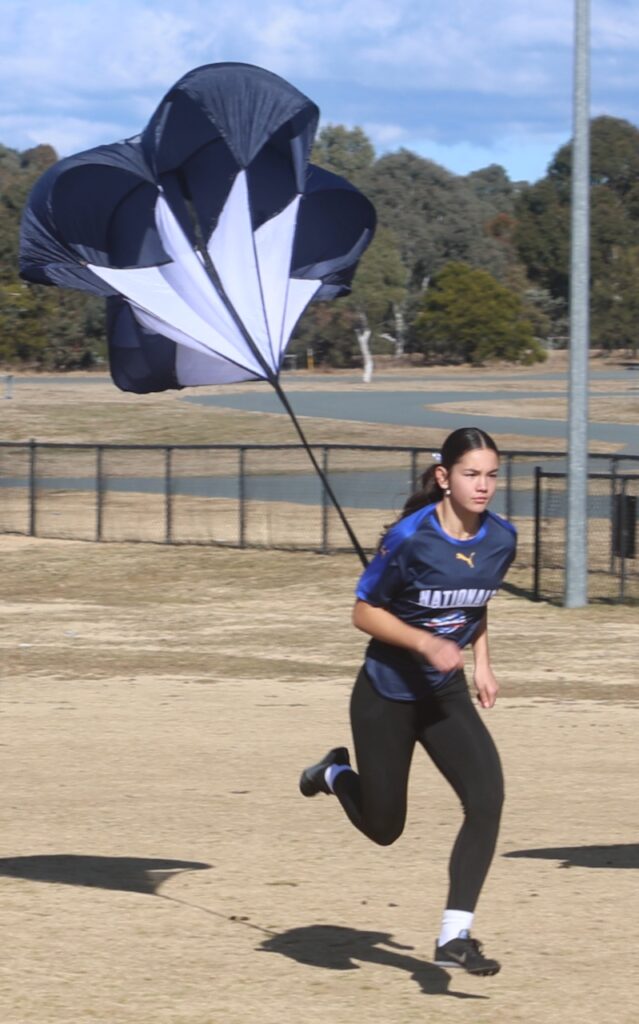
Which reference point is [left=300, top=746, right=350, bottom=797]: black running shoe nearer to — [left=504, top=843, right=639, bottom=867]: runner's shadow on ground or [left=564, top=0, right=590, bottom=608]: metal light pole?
[left=504, top=843, right=639, bottom=867]: runner's shadow on ground

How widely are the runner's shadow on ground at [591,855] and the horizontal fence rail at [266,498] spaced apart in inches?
420

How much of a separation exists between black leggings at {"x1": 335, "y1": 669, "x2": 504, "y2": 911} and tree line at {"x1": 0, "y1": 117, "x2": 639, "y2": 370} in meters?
59.3

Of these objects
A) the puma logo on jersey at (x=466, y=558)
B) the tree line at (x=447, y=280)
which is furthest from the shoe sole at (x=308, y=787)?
the tree line at (x=447, y=280)

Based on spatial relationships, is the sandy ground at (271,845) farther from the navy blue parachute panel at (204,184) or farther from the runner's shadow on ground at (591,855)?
the navy blue parachute panel at (204,184)

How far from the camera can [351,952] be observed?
653 centimetres

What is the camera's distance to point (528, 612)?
61.1ft

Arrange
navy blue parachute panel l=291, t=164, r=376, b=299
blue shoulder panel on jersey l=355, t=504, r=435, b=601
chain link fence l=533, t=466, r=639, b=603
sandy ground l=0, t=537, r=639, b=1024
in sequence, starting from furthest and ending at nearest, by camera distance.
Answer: chain link fence l=533, t=466, r=639, b=603, navy blue parachute panel l=291, t=164, r=376, b=299, sandy ground l=0, t=537, r=639, b=1024, blue shoulder panel on jersey l=355, t=504, r=435, b=601

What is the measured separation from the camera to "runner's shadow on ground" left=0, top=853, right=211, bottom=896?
764 centimetres

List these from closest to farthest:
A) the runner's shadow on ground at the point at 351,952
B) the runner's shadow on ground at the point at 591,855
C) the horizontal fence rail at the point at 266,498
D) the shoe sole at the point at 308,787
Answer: the runner's shadow on ground at the point at 351,952
the shoe sole at the point at 308,787
the runner's shadow on ground at the point at 591,855
the horizontal fence rail at the point at 266,498

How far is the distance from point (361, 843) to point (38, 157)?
153411 mm

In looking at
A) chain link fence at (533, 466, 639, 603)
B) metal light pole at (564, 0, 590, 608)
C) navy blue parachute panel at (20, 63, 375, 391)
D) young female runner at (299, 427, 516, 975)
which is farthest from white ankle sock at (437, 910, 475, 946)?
chain link fence at (533, 466, 639, 603)

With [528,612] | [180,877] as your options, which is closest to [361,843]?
[180,877]

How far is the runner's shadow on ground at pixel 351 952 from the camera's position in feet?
20.2

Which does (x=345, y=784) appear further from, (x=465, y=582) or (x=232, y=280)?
(x=232, y=280)
